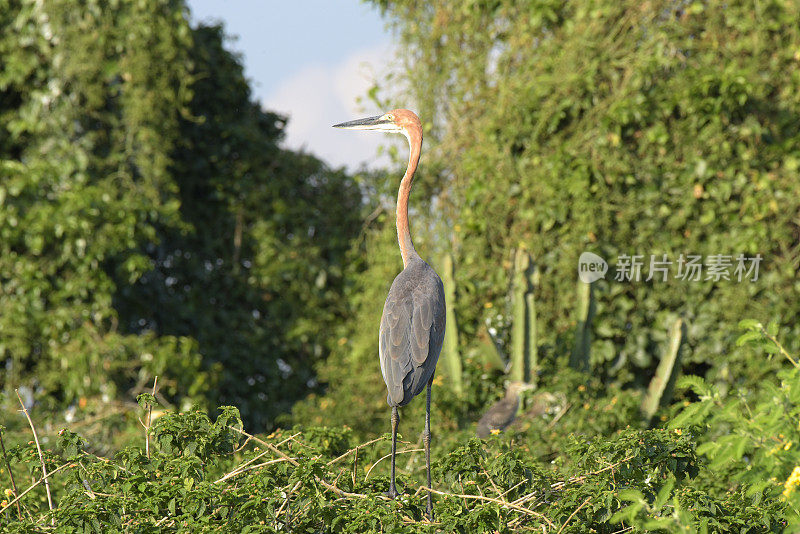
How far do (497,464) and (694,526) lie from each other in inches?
27.4

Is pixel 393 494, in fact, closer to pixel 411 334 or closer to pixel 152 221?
pixel 411 334

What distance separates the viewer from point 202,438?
9.62 feet

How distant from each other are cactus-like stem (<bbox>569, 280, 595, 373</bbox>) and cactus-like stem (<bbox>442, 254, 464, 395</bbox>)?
78 centimetres

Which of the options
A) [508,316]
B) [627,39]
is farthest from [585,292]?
[627,39]

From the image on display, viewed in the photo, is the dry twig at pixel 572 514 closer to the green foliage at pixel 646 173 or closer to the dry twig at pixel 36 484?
the dry twig at pixel 36 484

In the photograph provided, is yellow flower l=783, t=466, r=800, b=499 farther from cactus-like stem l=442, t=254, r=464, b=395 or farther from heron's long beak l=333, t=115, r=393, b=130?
cactus-like stem l=442, t=254, r=464, b=395

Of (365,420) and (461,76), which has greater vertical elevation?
(461,76)

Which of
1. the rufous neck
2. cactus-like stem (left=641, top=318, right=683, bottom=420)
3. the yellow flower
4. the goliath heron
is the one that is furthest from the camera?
cactus-like stem (left=641, top=318, right=683, bottom=420)

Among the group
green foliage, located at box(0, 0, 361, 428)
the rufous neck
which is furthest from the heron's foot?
green foliage, located at box(0, 0, 361, 428)

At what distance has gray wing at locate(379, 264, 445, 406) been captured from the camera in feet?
10.6

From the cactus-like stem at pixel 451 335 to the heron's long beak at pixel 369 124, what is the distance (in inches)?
84.9

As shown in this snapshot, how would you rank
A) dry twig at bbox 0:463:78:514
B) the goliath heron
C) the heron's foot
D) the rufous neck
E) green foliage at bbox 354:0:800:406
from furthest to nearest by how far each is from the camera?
green foliage at bbox 354:0:800:406 → the rufous neck → the goliath heron → the heron's foot → dry twig at bbox 0:463:78:514

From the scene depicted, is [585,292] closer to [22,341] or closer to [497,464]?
[497,464]

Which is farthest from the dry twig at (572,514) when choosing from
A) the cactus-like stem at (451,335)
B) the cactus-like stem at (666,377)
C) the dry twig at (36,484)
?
the cactus-like stem at (451,335)
